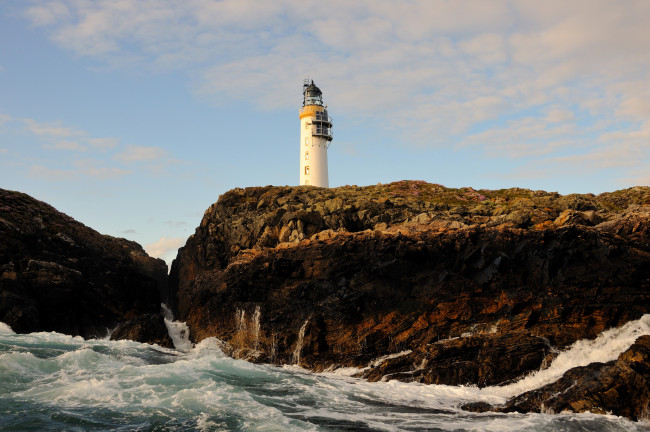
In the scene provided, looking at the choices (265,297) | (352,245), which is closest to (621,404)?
(352,245)

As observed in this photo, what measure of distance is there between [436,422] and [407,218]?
78.1 ft

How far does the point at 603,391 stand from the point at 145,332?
28.4 m

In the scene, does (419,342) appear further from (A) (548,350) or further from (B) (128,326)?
(B) (128,326)

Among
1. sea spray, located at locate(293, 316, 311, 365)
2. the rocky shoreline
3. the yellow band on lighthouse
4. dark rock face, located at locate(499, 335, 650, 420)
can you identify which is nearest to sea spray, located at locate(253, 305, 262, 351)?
the rocky shoreline

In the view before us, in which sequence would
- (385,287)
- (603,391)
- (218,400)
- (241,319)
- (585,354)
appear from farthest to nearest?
(241,319) < (385,287) < (585,354) < (218,400) < (603,391)

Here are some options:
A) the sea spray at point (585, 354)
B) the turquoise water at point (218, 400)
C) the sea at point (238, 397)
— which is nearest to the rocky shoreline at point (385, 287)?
the sea spray at point (585, 354)

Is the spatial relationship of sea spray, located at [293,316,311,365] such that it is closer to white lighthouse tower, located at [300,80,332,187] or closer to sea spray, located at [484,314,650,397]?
sea spray, located at [484,314,650,397]

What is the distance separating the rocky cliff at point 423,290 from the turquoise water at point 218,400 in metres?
2.46

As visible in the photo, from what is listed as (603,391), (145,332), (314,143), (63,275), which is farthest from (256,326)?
(314,143)

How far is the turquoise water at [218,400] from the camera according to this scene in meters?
17.7

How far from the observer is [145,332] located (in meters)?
37.9

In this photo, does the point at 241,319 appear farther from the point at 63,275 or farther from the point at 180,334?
the point at 63,275

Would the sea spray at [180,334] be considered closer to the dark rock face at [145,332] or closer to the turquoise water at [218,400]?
the dark rock face at [145,332]

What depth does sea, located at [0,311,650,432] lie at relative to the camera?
17.8 metres
